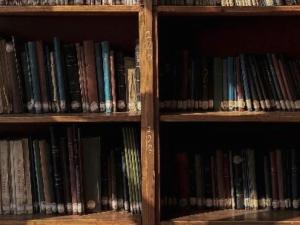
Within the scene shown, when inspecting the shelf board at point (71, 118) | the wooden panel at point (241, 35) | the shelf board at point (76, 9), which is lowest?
the shelf board at point (71, 118)

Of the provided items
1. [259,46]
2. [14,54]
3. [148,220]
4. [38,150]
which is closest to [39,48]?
[14,54]

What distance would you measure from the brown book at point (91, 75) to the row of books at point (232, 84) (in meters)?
0.26

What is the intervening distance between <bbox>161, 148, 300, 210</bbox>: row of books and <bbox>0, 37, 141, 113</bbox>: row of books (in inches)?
12.8

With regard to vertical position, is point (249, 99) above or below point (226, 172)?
above

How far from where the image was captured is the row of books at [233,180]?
2.00 m

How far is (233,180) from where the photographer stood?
201 centimetres

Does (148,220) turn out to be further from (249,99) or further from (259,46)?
(259,46)

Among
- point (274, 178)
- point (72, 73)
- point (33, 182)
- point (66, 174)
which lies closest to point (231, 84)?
point (274, 178)

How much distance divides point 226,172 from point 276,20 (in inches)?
27.6

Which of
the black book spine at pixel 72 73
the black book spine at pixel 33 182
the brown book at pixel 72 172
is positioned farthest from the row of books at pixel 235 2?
the black book spine at pixel 33 182

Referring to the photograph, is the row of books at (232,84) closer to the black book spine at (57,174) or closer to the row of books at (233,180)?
the row of books at (233,180)

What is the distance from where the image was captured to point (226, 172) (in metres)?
2.02

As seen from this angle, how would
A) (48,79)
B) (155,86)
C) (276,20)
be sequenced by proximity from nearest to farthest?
(155,86)
(48,79)
(276,20)

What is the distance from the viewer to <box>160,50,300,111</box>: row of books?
198cm
